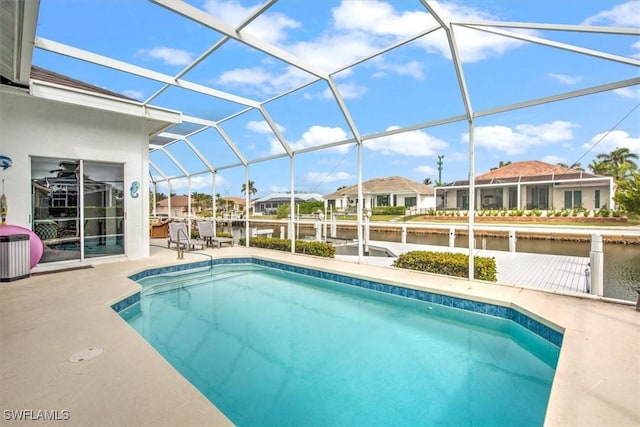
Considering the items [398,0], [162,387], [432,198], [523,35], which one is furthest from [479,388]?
[432,198]

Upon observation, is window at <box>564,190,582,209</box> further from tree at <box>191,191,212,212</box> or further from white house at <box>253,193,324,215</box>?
tree at <box>191,191,212,212</box>

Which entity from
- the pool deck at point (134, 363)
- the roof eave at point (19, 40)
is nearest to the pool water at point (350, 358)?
the pool deck at point (134, 363)

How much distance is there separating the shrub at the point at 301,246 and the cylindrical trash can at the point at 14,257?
586 cm

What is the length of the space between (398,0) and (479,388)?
4.90 m

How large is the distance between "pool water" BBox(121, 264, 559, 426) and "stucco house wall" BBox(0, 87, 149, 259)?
2950 millimetres

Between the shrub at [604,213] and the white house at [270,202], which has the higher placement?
the white house at [270,202]

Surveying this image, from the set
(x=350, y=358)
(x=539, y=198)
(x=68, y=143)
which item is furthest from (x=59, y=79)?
(x=539, y=198)

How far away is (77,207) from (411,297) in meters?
7.52

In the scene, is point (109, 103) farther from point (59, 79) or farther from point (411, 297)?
point (411, 297)

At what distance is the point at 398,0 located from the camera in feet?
14.1

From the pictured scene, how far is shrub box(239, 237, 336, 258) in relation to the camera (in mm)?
8617

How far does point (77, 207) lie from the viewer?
23.3 ft

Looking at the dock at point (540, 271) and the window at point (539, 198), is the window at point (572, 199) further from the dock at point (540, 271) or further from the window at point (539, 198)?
the dock at point (540, 271)

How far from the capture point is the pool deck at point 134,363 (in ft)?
7.01
